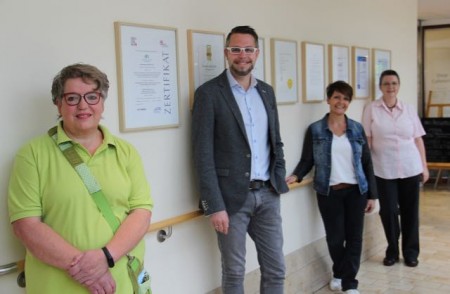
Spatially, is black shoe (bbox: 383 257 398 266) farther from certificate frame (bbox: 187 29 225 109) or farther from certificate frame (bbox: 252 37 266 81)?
certificate frame (bbox: 187 29 225 109)

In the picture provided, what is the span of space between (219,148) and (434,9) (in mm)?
6519

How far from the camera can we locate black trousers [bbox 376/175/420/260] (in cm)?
Answer: 436

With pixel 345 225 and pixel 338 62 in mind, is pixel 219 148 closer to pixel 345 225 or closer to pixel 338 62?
pixel 345 225

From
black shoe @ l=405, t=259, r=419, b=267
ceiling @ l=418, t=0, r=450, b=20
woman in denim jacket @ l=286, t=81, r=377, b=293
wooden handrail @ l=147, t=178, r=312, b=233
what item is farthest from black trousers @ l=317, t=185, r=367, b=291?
ceiling @ l=418, t=0, r=450, b=20

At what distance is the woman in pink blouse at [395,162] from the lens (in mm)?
4312

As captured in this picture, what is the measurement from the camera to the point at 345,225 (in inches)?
152

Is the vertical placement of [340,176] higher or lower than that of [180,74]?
lower

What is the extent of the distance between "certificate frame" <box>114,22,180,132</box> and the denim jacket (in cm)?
135

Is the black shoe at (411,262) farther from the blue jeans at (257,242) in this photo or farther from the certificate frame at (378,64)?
the blue jeans at (257,242)

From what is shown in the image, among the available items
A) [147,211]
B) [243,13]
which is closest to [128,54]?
[147,211]

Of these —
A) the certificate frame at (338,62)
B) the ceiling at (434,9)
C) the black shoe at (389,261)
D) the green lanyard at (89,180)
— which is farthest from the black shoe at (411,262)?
the ceiling at (434,9)

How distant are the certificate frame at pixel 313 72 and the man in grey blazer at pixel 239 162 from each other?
928 mm

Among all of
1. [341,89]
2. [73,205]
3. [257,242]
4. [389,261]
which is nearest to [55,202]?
[73,205]

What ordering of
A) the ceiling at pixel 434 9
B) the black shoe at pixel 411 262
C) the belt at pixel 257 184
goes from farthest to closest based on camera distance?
1. the ceiling at pixel 434 9
2. the black shoe at pixel 411 262
3. the belt at pixel 257 184
